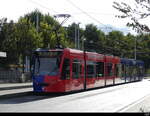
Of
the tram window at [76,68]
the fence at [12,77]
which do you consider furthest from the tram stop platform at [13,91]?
the fence at [12,77]

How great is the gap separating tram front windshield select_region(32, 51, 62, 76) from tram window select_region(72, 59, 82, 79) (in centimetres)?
177

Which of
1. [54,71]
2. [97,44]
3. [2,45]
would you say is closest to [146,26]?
[54,71]

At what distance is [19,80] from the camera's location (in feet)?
154

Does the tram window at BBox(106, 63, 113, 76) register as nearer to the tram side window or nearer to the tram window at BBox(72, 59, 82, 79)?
the tram window at BBox(72, 59, 82, 79)

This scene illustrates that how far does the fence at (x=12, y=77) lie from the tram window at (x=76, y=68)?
65.4 feet

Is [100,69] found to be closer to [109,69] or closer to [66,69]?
[109,69]

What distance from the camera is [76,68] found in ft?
87.2

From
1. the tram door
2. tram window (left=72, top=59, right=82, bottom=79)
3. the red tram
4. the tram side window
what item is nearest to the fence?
the red tram

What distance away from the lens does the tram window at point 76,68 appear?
2588cm

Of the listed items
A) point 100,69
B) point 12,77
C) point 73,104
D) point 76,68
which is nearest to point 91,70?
point 100,69

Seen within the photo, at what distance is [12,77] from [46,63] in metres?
24.6

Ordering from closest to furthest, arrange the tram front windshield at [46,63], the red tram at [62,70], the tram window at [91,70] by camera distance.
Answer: the red tram at [62,70] → the tram front windshield at [46,63] → the tram window at [91,70]

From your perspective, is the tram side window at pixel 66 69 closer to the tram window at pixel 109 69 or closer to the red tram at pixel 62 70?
the red tram at pixel 62 70

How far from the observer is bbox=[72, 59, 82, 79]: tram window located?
1019 inches
